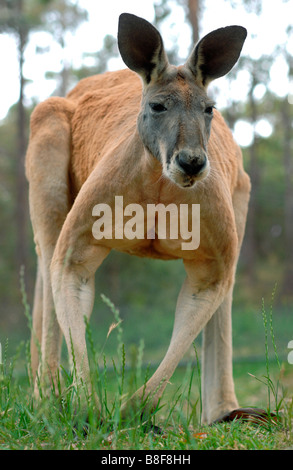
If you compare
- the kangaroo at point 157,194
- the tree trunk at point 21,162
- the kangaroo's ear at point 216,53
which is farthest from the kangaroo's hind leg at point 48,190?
the tree trunk at point 21,162

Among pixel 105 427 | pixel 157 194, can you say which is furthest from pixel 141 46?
pixel 105 427

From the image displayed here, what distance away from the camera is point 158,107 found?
3305mm

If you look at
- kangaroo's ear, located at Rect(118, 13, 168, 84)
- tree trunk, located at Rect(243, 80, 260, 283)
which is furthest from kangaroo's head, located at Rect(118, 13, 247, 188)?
tree trunk, located at Rect(243, 80, 260, 283)

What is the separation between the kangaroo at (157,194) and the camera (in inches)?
127

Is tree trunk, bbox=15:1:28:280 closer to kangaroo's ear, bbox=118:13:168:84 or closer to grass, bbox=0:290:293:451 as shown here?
kangaroo's ear, bbox=118:13:168:84

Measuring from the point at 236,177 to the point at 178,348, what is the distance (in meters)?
1.73

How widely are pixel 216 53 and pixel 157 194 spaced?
3.08 ft

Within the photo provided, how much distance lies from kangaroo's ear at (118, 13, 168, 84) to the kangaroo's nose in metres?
0.71

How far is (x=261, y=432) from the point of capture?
280cm

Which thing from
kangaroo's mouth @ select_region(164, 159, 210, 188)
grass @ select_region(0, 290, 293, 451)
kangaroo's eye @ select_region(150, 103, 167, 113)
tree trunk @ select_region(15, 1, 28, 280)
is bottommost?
grass @ select_region(0, 290, 293, 451)

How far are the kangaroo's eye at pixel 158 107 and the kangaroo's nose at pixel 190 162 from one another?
1.37 feet

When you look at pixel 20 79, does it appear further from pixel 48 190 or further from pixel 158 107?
pixel 158 107

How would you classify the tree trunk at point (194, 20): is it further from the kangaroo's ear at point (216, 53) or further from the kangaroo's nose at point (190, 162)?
the kangaroo's nose at point (190, 162)

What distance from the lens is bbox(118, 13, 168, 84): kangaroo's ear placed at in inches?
132
